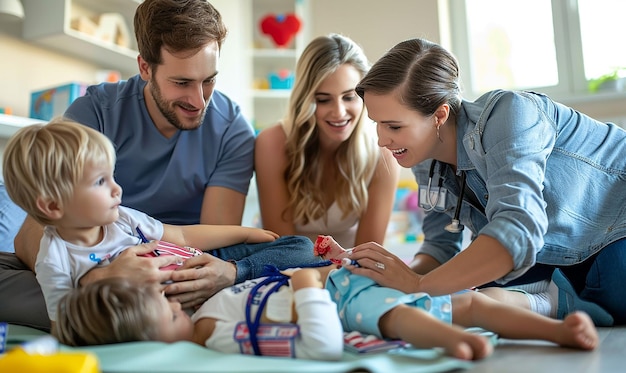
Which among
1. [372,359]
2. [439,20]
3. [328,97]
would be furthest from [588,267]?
[439,20]

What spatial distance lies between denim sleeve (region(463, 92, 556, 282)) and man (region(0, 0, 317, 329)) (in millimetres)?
514

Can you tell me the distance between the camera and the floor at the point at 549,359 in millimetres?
957

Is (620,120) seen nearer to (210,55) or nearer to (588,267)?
(588,267)

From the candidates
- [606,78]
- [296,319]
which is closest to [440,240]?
[296,319]

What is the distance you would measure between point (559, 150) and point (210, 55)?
3.17 ft

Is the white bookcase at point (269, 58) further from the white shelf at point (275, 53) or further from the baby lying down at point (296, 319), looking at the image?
the baby lying down at point (296, 319)

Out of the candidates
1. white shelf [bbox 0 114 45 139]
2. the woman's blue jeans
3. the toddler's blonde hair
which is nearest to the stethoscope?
the woman's blue jeans

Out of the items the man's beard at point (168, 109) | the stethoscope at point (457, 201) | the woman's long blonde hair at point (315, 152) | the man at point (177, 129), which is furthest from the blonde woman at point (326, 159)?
→ the stethoscope at point (457, 201)

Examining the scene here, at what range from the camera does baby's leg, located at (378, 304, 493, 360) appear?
979 mm

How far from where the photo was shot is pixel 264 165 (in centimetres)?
205

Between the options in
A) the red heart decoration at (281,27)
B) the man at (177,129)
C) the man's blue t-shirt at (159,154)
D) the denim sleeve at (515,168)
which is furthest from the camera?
the red heart decoration at (281,27)

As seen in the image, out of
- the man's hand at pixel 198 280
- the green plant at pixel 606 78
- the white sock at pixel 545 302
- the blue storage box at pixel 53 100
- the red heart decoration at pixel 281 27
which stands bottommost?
the white sock at pixel 545 302

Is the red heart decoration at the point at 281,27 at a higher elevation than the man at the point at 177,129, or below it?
higher

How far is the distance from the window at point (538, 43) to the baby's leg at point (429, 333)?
2.68 m
